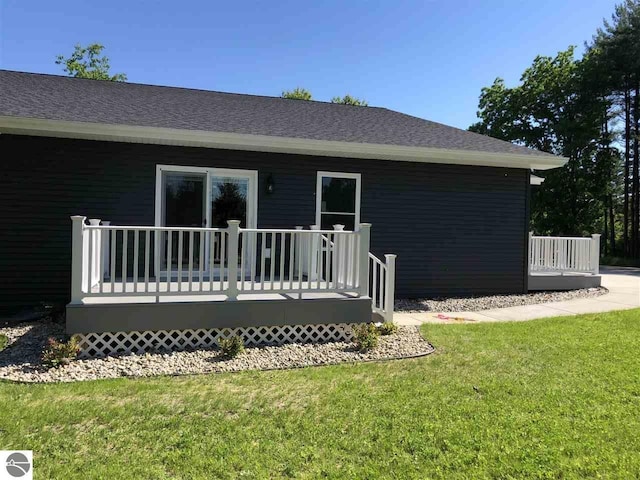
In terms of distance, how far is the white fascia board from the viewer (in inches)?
253

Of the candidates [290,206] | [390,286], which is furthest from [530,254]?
[290,206]

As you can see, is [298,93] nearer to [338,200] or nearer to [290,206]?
[338,200]

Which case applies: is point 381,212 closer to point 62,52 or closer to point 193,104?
point 193,104

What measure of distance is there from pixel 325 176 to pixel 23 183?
4820 mm

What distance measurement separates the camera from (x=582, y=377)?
4078mm

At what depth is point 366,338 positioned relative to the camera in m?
5.08

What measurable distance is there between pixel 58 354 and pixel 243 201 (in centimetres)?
405

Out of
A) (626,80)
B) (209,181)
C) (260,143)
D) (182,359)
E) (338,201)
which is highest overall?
(626,80)

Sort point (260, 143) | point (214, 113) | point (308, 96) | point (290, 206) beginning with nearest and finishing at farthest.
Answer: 1. point (260, 143)
2. point (290, 206)
3. point (214, 113)
4. point (308, 96)

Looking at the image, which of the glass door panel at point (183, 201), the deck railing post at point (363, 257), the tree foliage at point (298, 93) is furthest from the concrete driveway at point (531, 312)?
the tree foliage at point (298, 93)

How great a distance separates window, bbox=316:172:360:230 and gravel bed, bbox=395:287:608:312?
1828 mm

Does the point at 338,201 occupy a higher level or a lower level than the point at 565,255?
higher

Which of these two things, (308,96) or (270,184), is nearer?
(270,184)

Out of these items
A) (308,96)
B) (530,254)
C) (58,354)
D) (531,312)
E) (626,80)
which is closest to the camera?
(58,354)
